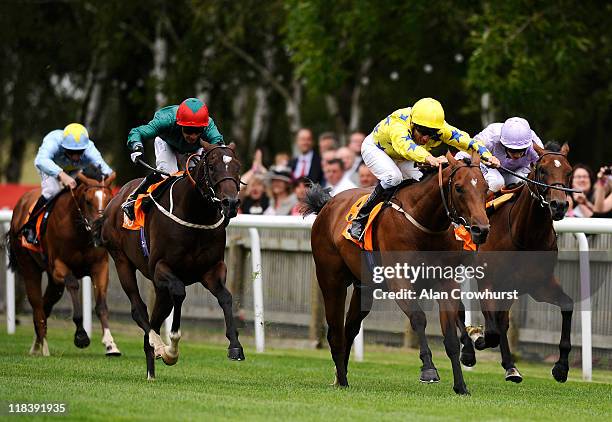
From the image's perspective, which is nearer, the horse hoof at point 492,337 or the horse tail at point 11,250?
the horse hoof at point 492,337

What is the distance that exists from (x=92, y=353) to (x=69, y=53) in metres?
14.5

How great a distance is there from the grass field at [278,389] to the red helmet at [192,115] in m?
1.90

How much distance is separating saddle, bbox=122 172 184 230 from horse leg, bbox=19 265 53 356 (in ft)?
7.64

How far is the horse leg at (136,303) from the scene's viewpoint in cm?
985

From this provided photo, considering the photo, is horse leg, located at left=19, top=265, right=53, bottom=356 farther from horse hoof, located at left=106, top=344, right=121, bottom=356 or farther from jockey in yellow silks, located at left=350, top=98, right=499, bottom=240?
jockey in yellow silks, located at left=350, top=98, right=499, bottom=240

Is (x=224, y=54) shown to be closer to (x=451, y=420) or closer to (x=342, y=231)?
(x=342, y=231)

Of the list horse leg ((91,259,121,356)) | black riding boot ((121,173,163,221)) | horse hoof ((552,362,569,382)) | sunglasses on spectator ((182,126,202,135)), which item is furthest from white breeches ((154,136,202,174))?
horse hoof ((552,362,569,382))

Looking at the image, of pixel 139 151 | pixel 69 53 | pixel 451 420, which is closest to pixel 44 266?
pixel 139 151

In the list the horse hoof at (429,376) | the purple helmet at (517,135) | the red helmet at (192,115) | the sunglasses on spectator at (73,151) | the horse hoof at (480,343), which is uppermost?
the red helmet at (192,115)

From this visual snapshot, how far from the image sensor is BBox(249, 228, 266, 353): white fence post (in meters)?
12.8

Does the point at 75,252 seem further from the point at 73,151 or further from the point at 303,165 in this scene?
the point at 303,165

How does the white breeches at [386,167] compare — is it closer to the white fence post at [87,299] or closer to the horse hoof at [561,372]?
the horse hoof at [561,372]

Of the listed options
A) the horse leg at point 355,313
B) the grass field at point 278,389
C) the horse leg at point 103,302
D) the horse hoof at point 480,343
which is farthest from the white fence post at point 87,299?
the horse hoof at point 480,343

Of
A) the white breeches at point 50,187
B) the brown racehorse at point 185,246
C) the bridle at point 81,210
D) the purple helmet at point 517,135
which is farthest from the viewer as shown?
the white breeches at point 50,187
